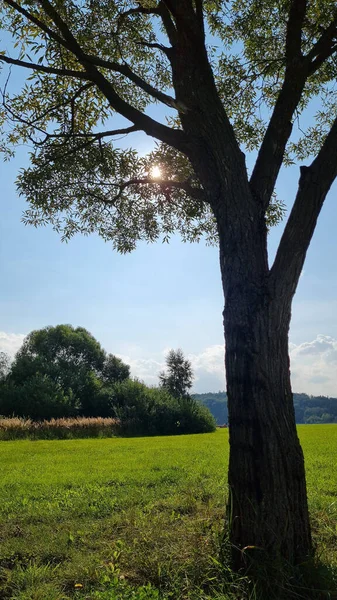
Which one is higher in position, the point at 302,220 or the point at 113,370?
the point at 113,370

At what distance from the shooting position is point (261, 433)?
450cm

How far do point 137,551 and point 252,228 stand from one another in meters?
3.65

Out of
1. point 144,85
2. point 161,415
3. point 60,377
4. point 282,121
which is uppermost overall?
point 144,85

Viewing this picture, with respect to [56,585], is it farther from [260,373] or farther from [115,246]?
[115,246]

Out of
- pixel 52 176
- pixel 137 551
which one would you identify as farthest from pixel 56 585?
pixel 52 176

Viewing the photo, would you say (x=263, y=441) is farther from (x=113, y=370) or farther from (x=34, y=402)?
(x=113, y=370)

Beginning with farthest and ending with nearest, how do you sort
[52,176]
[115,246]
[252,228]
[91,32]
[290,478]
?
[115,246], [52,176], [91,32], [252,228], [290,478]

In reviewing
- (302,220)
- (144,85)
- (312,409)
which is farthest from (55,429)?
(312,409)

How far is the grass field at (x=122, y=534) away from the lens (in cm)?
405

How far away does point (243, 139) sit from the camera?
927 cm

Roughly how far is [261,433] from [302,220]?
245 cm

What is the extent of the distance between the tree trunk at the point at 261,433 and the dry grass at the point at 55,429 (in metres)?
22.2

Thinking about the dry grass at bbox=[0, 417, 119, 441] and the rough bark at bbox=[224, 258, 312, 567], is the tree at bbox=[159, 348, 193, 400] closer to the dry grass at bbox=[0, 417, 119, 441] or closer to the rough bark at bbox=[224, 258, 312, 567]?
the dry grass at bbox=[0, 417, 119, 441]

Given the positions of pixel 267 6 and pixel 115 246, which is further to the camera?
pixel 115 246
